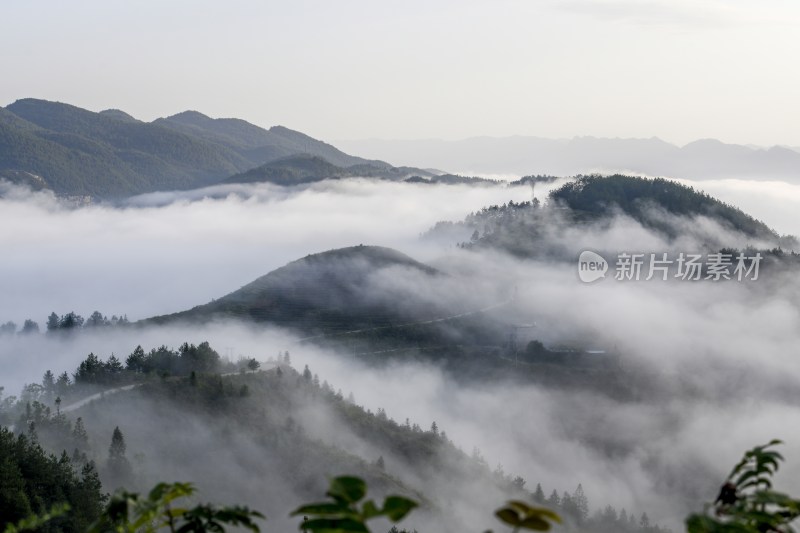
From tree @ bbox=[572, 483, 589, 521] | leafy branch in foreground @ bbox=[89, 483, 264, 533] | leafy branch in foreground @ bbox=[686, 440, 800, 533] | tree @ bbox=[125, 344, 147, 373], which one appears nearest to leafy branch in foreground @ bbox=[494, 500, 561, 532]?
leafy branch in foreground @ bbox=[686, 440, 800, 533]

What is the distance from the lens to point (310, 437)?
140 metres

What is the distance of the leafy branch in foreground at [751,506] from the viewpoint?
6566mm

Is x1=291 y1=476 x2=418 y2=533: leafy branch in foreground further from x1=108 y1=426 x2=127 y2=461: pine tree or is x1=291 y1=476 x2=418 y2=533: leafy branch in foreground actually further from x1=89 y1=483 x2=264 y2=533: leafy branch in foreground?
x1=108 y1=426 x2=127 y2=461: pine tree

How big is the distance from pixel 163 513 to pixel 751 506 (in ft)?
16.3

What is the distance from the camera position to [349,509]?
20.9 ft

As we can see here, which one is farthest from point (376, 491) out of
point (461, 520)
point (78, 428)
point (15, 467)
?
point (15, 467)

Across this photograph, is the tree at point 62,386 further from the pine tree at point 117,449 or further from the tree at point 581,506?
the tree at point 581,506

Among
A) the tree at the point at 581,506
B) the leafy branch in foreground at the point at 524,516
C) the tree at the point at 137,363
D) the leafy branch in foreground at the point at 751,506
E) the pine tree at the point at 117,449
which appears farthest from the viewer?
the tree at the point at 581,506

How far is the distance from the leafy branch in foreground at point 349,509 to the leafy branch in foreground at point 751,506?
7.05 feet

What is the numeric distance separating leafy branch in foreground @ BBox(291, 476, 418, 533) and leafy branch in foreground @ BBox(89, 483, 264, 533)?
1.49 m

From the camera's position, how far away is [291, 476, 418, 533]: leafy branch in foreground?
620 cm

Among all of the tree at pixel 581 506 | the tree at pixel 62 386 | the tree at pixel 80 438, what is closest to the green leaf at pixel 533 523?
the tree at pixel 80 438

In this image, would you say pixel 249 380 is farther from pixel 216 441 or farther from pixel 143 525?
pixel 143 525

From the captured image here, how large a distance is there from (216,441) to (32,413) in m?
24.5
